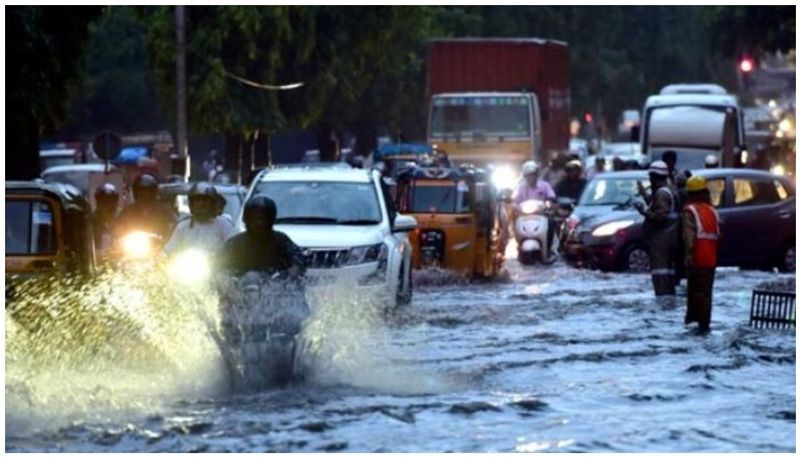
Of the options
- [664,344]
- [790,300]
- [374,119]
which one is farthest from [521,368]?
[374,119]

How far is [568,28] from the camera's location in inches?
3354

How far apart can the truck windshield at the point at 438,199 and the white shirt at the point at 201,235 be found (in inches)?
376

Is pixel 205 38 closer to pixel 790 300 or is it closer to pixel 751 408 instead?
pixel 790 300

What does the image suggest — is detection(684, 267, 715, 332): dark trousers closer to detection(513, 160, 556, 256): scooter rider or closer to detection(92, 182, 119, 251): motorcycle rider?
detection(92, 182, 119, 251): motorcycle rider

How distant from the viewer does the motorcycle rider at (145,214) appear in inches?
899

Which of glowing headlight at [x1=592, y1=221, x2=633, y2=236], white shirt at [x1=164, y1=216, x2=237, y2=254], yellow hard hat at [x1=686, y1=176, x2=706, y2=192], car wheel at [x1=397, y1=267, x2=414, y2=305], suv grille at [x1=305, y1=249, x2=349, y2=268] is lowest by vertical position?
car wheel at [x1=397, y1=267, x2=414, y2=305]

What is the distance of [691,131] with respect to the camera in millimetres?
46250

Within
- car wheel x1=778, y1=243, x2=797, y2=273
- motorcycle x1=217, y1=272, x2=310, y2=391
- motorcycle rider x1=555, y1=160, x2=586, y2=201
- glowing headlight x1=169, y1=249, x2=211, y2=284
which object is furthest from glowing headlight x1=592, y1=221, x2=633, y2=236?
motorcycle x1=217, y1=272, x2=310, y2=391

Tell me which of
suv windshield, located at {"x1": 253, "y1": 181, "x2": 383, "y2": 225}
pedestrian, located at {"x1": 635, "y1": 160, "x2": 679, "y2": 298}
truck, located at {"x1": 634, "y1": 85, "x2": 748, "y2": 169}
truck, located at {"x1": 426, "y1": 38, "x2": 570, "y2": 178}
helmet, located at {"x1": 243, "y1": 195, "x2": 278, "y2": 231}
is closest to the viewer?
helmet, located at {"x1": 243, "y1": 195, "x2": 278, "y2": 231}

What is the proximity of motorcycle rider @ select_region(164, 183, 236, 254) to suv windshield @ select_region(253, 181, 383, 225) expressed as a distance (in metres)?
4.34

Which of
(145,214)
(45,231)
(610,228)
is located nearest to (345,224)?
(145,214)

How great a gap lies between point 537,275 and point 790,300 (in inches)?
394

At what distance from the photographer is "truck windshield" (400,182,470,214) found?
2803 centimetres

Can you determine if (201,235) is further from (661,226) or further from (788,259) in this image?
(788,259)
